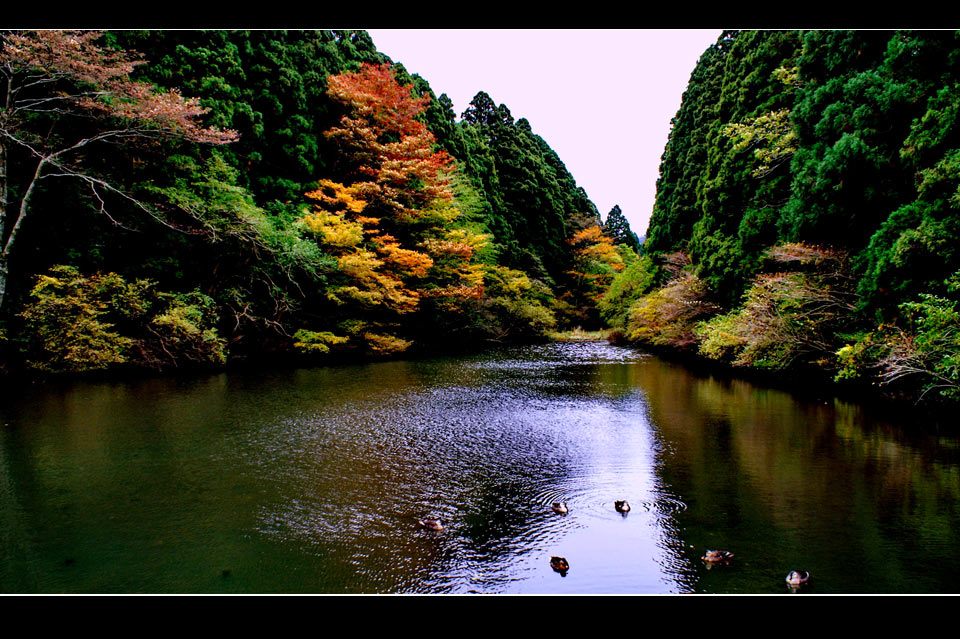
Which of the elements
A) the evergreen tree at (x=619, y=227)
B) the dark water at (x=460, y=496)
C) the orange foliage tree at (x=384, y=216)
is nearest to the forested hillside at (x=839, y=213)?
the dark water at (x=460, y=496)

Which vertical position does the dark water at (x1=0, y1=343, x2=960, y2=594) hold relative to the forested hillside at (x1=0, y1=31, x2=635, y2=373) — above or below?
below

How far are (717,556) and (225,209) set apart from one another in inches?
496

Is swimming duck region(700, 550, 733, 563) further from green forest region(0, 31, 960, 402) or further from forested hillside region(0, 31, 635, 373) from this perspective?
forested hillside region(0, 31, 635, 373)

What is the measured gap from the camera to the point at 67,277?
9602mm

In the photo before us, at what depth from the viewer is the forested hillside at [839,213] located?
5.87 m

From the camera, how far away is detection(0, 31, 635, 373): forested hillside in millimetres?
9430

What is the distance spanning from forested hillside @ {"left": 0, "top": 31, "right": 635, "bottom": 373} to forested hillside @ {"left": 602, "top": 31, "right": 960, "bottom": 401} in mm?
9252

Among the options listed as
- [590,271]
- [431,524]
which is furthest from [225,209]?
[590,271]

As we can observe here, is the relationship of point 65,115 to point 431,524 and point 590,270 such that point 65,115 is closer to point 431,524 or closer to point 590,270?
point 431,524

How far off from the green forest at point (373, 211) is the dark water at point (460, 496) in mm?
2054

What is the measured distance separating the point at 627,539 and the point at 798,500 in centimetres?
182

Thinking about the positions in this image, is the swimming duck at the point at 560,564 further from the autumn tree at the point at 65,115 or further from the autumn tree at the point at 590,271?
the autumn tree at the point at 590,271

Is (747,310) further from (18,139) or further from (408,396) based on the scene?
(18,139)

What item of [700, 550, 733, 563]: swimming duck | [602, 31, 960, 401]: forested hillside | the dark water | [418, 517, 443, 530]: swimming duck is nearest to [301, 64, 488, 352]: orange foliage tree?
the dark water
